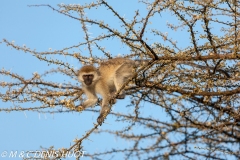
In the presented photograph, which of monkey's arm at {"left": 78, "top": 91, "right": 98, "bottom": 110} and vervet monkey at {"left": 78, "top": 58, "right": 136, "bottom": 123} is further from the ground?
vervet monkey at {"left": 78, "top": 58, "right": 136, "bottom": 123}

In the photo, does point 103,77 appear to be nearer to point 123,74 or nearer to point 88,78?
point 88,78

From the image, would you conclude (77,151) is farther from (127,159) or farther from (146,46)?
(127,159)

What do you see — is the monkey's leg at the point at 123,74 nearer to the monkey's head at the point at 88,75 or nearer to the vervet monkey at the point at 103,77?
the vervet monkey at the point at 103,77

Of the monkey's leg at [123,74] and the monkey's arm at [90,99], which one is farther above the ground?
the monkey's leg at [123,74]

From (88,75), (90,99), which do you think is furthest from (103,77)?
(90,99)

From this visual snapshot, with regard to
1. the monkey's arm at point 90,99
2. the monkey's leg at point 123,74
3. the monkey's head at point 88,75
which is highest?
the monkey's head at point 88,75

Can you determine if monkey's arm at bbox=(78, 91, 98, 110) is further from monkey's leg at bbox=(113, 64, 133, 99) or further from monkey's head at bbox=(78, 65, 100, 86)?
monkey's leg at bbox=(113, 64, 133, 99)

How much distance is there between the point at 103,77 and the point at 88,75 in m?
0.27

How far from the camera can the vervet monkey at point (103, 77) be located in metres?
6.37

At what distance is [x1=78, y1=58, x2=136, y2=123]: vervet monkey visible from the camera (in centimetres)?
Answer: 637

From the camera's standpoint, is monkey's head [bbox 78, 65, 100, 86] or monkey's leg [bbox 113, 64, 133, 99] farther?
monkey's head [bbox 78, 65, 100, 86]

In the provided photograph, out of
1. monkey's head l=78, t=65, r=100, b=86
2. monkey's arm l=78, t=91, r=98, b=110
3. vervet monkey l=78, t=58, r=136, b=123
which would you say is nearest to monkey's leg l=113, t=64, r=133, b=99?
vervet monkey l=78, t=58, r=136, b=123

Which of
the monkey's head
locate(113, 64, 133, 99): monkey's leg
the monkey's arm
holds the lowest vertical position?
the monkey's arm

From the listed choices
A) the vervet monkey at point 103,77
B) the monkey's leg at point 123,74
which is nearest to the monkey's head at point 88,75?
the vervet monkey at point 103,77
